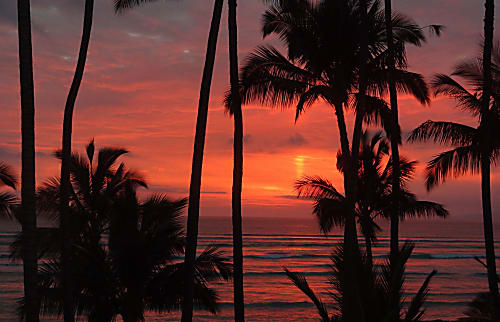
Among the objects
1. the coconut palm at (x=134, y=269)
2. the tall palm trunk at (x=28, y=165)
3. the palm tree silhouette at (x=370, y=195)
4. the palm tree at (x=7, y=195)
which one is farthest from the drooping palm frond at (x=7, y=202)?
the palm tree silhouette at (x=370, y=195)

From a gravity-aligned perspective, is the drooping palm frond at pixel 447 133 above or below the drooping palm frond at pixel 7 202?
above

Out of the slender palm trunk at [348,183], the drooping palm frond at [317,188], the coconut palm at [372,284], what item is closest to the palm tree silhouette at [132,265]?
the slender palm trunk at [348,183]

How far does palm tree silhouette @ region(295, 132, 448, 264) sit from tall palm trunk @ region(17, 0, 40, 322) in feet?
32.9

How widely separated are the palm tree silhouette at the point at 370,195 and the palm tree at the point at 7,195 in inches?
328

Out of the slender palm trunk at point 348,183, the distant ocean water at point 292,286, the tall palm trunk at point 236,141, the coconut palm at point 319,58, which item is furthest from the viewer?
the distant ocean water at point 292,286

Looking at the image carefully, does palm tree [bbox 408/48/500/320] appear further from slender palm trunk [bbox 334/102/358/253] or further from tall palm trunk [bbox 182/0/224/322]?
tall palm trunk [bbox 182/0/224/322]

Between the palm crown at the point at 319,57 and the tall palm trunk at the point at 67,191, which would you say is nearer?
the tall palm trunk at the point at 67,191

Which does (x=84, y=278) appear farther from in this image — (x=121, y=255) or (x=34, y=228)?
(x=34, y=228)

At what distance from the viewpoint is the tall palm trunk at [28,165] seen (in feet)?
28.5

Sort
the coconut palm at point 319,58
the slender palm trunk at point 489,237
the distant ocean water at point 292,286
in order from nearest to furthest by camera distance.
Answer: the slender palm trunk at point 489,237 < the coconut palm at point 319,58 < the distant ocean water at point 292,286

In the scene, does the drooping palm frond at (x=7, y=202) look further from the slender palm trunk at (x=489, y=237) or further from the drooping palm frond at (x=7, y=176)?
the slender palm trunk at (x=489, y=237)

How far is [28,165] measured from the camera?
29.6 ft

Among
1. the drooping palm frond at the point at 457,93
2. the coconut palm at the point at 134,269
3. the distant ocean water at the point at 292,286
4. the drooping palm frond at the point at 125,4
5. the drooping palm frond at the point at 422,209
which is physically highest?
the drooping palm frond at the point at 125,4

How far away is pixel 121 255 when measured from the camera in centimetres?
1159
